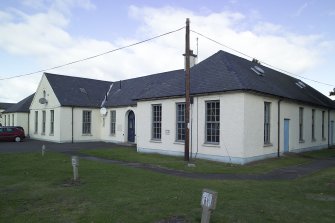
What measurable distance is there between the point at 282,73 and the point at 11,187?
2420 cm

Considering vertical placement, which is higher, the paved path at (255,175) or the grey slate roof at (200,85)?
the grey slate roof at (200,85)

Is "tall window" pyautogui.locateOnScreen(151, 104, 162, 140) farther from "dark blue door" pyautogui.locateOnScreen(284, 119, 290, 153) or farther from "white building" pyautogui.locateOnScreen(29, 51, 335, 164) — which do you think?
"dark blue door" pyautogui.locateOnScreen(284, 119, 290, 153)

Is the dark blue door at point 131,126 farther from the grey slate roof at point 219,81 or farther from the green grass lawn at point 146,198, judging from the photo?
the green grass lawn at point 146,198

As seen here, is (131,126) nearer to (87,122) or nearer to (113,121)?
(113,121)

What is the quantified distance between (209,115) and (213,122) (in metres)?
0.52

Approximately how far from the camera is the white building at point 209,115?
1623 cm

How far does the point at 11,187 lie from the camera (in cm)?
992

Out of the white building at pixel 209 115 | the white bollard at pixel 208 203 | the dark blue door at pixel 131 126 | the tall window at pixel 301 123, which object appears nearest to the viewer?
the white bollard at pixel 208 203

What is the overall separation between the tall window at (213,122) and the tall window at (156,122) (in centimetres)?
Result: 387

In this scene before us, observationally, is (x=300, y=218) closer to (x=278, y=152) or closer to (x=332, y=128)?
(x=278, y=152)

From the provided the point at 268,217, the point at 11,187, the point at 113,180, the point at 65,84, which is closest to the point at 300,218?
the point at 268,217

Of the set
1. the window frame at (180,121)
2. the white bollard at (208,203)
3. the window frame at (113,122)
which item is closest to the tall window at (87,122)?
the window frame at (113,122)

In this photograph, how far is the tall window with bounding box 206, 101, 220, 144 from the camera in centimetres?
1691

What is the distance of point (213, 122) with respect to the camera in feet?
55.8
